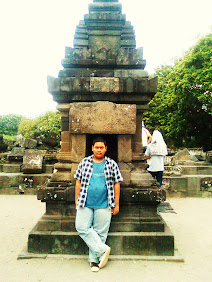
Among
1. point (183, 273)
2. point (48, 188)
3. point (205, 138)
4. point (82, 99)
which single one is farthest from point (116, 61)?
point (205, 138)

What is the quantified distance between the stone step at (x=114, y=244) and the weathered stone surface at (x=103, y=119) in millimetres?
1392

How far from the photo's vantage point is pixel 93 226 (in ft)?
11.5

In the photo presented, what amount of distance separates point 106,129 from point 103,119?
146 millimetres

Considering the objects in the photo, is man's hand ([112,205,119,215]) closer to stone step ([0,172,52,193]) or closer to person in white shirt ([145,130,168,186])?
person in white shirt ([145,130,168,186])

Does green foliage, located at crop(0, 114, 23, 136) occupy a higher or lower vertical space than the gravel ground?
higher

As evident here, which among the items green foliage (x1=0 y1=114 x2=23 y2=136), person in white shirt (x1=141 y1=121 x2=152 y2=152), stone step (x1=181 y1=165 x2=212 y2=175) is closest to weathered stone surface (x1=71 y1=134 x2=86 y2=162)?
person in white shirt (x1=141 y1=121 x2=152 y2=152)

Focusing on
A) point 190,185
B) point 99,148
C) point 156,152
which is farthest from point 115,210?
point 190,185

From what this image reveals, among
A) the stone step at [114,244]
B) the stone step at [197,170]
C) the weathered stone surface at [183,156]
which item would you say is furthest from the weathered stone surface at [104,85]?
the weathered stone surface at [183,156]

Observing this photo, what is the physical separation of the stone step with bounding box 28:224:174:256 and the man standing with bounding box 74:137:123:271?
28 cm

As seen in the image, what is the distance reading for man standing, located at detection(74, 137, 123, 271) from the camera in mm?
3418

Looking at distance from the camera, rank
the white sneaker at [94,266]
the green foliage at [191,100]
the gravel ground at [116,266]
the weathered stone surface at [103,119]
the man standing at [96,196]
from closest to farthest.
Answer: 1. the gravel ground at [116,266]
2. the white sneaker at [94,266]
3. the man standing at [96,196]
4. the weathered stone surface at [103,119]
5. the green foliage at [191,100]

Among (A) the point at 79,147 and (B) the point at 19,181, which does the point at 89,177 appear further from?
(B) the point at 19,181

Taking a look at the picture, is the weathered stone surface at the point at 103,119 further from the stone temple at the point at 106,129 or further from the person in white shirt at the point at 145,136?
the person in white shirt at the point at 145,136

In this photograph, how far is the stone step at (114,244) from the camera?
11.8 ft
